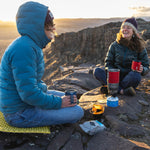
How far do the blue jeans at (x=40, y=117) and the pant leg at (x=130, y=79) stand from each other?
69.1 inches

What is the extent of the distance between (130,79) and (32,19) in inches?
99.3

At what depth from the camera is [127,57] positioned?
4.03 m

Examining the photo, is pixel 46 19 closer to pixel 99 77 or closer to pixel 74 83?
pixel 99 77

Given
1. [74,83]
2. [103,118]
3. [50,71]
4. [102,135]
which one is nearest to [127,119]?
[103,118]

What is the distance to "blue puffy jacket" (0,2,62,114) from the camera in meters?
1.98

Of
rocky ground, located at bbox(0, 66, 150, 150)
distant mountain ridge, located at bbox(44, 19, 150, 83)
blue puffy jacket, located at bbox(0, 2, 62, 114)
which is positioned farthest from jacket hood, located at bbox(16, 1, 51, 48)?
distant mountain ridge, located at bbox(44, 19, 150, 83)

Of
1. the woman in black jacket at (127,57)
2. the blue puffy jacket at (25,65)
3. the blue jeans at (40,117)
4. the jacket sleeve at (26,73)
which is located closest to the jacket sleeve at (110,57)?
the woman in black jacket at (127,57)

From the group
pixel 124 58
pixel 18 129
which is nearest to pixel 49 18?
pixel 18 129

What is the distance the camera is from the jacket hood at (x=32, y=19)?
2051 millimetres

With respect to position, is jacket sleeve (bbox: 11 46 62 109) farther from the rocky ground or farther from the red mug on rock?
the red mug on rock

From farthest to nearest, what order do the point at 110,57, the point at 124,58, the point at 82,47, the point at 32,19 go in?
the point at 82,47 < the point at 110,57 < the point at 124,58 < the point at 32,19

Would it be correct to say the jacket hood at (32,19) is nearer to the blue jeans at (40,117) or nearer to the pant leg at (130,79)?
the blue jeans at (40,117)

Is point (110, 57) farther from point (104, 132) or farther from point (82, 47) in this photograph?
point (82, 47)

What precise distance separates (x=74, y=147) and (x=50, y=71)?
33.0 ft
